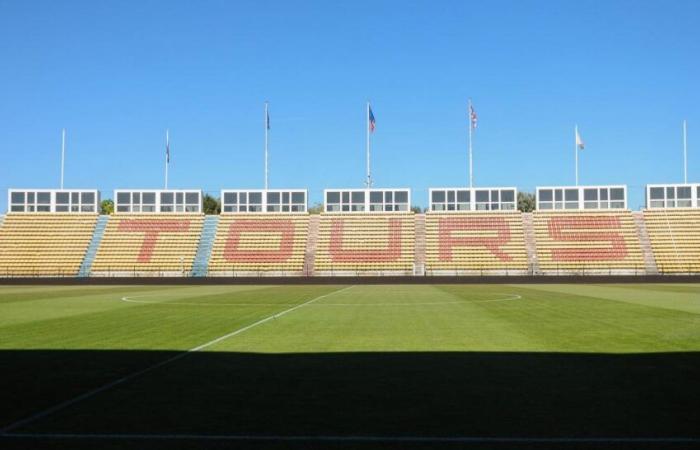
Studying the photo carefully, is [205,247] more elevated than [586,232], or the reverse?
[586,232]

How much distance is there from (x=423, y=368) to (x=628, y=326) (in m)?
7.87

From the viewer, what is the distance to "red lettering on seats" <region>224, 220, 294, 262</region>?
5962 centimetres

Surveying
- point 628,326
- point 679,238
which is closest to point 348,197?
point 679,238

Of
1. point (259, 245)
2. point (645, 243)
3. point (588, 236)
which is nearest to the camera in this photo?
point (645, 243)

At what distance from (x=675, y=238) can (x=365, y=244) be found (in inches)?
1142

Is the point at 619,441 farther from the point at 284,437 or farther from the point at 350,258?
the point at 350,258

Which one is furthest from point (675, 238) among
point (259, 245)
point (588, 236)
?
point (259, 245)

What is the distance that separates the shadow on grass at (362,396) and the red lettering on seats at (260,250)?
159 ft

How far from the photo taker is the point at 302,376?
9.26 m

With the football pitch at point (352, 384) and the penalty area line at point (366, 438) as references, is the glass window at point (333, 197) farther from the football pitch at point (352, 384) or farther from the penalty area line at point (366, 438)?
the penalty area line at point (366, 438)

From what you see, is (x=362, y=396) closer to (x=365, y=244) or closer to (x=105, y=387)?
(x=105, y=387)

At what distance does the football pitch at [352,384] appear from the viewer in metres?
6.30

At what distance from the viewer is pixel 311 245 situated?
62.3m

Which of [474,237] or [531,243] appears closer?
[531,243]
